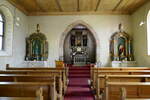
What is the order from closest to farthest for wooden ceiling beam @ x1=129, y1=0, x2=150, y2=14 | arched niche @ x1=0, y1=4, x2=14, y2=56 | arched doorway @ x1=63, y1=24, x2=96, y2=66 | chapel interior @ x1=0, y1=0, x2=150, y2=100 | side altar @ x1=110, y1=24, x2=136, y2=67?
arched niche @ x1=0, y1=4, x2=14, y2=56
wooden ceiling beam @ x1=129, y1=0, x2=150, y2=14
chapel interior @ x1=0, y1=0, x2=150, y2=100
side altar @ x1=110, y1=24, x2=136, y2=67
arched doorway @ x1=63, y1=24, x2=96, y2=66

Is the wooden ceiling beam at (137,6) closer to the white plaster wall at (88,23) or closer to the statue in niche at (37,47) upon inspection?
the white plaster wall at (88,23)

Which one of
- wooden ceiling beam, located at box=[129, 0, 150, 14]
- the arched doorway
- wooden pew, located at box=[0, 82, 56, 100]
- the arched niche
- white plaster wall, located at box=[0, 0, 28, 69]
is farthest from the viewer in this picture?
the arched doorway

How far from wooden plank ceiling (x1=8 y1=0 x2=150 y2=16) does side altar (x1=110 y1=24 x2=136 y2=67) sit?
129cm

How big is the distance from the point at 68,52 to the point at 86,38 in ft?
6.40

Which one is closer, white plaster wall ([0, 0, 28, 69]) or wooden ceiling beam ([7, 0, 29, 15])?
white plaster wall ([0, 0, 28, 69])

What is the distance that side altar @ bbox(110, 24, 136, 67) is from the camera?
32.7 feet

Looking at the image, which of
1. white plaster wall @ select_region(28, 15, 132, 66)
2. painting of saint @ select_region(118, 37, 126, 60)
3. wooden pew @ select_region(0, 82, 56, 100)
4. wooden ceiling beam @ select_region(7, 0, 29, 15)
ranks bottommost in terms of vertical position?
wooden pew @ select_region(0, 82, 56, 100)

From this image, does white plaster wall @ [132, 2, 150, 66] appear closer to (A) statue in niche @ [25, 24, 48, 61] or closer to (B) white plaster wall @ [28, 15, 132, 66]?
(B) white plaster wall @ [28, 15, 132, 66]

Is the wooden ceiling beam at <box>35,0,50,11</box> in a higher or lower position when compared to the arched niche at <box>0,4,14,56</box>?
higher

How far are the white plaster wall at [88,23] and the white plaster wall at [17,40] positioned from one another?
2.14 ft

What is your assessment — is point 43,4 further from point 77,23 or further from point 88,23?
point 88,23

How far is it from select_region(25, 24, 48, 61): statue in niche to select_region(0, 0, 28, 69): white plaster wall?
14.7 inches

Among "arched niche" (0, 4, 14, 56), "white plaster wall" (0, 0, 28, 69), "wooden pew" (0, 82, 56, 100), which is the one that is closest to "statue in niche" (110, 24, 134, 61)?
"white plaster wall" (0, 0, 28, 69)

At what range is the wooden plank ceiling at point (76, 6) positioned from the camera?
27.4 ft
